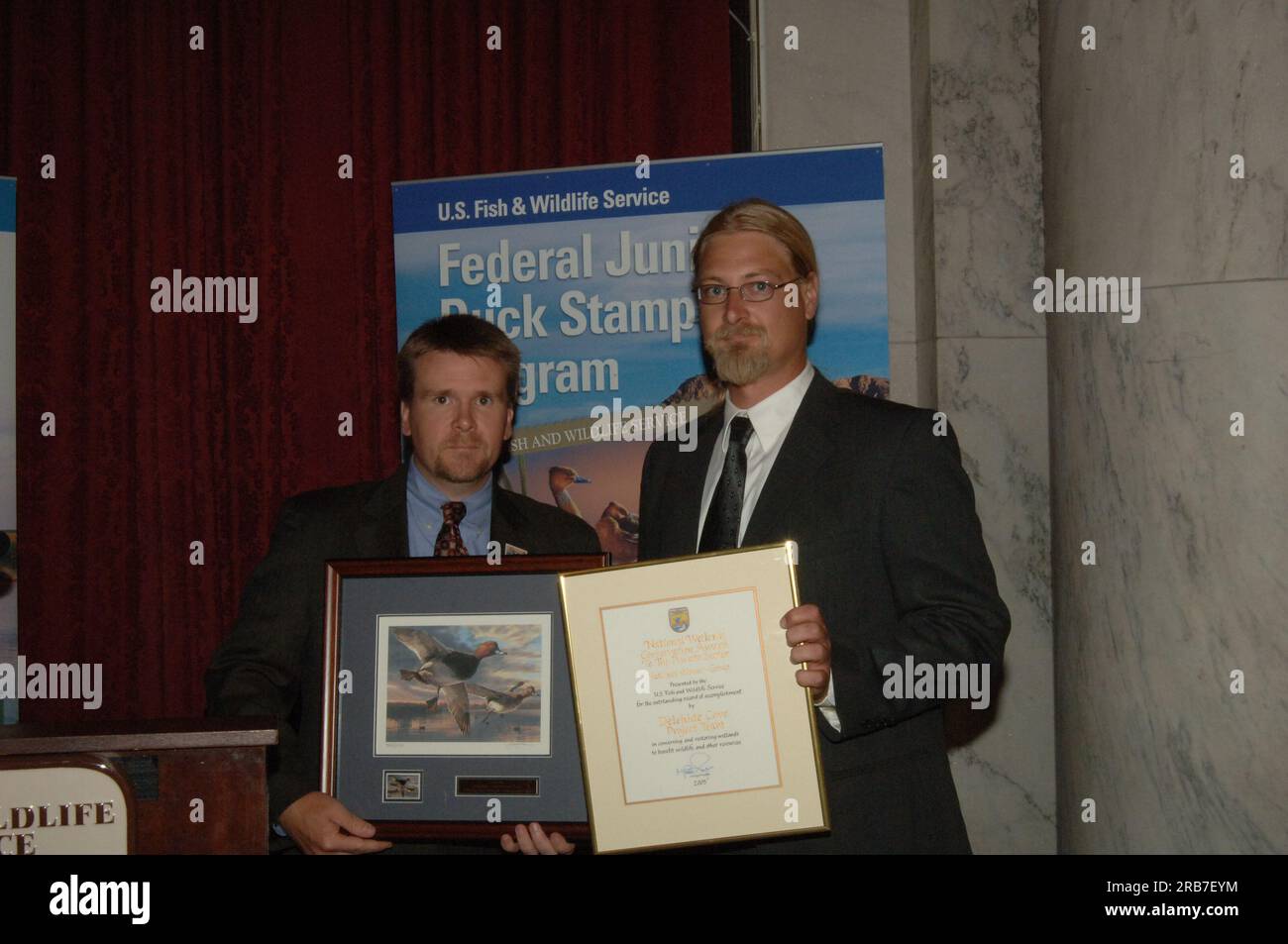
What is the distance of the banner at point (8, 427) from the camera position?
4.47m

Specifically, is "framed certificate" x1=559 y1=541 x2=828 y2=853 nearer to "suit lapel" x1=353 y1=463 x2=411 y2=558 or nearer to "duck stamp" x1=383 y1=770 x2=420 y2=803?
"duck stamp" x1=383 y1=770 x2=420 y2=803

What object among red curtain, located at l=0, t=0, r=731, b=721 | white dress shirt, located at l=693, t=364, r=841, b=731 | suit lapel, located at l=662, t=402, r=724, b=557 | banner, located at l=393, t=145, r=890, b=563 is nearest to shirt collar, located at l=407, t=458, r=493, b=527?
suit lapel, located at l=662, t=402, r=724, b=557

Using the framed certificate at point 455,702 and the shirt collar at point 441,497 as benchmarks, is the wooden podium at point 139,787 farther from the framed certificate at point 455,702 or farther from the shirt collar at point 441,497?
the shirt collar at point 441,497

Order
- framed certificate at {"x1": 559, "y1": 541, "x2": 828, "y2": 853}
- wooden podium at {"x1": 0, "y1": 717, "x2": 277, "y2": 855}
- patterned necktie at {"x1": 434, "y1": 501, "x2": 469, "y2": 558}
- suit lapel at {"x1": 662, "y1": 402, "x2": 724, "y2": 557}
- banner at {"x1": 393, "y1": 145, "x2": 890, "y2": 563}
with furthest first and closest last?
banner at {"x1": 393, "y1": 145, "x2": 890, "y2": 563} → patterned necktie at {"x1": 434, "y1": 501, "x2": 469, "y2": 558} → suit lapel at {"x1": 662, "y1": 402, "x2": 724, "y2": 557} → framed certificate at {"x1": 559, "y1": 541, "x2": 828, "y2": 853} → wooden podium at {"x1": 0, "y1": 717, "x2": 277, "y2": 855}

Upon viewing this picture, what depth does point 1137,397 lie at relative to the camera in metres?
2.62

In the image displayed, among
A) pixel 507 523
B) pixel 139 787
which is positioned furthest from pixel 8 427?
pixel 139 787

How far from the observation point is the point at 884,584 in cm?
248

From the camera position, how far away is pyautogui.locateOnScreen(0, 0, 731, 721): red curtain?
480cm

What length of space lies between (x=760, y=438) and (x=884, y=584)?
1.46 ft

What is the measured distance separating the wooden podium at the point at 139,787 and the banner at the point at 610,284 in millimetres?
2407

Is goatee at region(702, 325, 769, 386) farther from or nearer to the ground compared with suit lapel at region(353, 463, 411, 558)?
farther from the ground

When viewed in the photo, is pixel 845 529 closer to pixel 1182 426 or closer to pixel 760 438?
pixel 760 438
